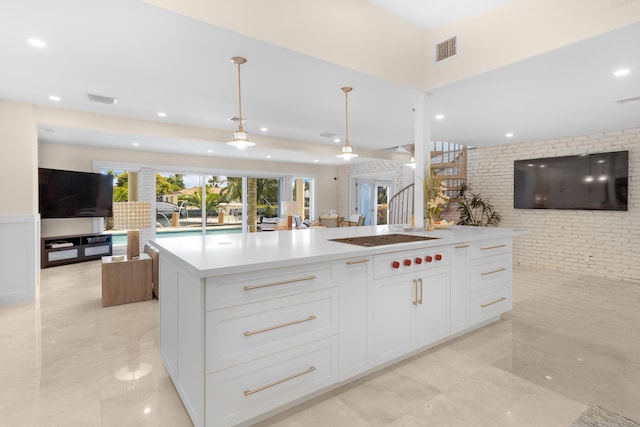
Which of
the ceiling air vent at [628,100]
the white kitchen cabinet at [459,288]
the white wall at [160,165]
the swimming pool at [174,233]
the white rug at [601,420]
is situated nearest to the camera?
the white rug at [601,420]

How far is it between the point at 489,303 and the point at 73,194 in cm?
723

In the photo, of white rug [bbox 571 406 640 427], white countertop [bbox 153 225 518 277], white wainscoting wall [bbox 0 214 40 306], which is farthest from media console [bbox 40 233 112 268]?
white rug [bbox 571 406 640 427]

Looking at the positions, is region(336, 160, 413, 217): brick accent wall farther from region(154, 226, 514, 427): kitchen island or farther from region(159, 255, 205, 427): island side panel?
region(159, 255, 205, 427): island side panel

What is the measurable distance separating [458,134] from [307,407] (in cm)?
513

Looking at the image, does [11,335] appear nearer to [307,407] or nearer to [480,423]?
[307,407]

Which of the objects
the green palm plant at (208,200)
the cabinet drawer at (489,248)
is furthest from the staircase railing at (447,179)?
the green palm plant at (208,200)

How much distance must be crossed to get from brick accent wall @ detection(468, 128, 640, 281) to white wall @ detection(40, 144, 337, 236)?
4.66m

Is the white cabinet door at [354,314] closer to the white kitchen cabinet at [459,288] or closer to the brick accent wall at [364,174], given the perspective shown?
the white kitchen cabinet at [459,288]

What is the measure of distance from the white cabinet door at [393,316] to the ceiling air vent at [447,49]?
7.56 feet

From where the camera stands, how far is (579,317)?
3387mm

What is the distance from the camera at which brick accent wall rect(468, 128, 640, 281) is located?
16.7 feet

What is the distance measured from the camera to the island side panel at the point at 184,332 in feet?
4.96

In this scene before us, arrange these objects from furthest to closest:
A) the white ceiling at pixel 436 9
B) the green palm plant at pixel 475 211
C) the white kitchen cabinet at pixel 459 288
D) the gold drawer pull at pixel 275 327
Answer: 1. the green palm plant at pixel 475 211
2. the white ceiling at pixel 436 9
3. the white kitchen cabinet at pixel 459 288
4. the gold drawer pull at pixel 275 327

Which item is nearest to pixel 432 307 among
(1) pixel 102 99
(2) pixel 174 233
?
(1) pixel 102 99
